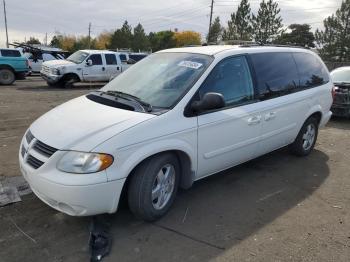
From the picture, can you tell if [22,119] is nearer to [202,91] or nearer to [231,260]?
[202,91]

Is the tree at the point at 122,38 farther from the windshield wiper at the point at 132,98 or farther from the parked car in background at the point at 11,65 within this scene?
the windshield wiper at the point at 132,98

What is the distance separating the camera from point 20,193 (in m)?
4.57

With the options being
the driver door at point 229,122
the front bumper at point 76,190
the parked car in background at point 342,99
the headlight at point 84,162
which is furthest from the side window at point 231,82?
the parked car in background at point 342,99

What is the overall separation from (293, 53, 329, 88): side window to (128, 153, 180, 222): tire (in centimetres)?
287

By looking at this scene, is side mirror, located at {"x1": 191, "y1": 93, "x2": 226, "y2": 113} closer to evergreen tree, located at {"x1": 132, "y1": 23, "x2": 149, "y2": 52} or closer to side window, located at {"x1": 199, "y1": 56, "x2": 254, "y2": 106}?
side window, located at {"x1": 199, "y1": 56, "x2": 254, "y2": 106}

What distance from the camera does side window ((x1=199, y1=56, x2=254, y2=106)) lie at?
170 inches

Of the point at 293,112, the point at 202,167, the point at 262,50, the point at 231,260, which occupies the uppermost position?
the point at 262,50

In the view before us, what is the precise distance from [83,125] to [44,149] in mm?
421

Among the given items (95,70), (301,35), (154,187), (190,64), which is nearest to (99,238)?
(154,187)

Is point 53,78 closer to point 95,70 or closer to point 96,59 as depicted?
point 95,70

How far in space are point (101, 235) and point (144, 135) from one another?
40.3 inches

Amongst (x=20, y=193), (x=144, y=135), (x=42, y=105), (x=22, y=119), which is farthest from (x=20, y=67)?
(x=144, y=135)

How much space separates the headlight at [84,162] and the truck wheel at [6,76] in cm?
1617

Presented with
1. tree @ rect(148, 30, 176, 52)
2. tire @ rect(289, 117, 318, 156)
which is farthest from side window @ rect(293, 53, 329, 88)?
tree @ rect(148, 30, 176, 52)
